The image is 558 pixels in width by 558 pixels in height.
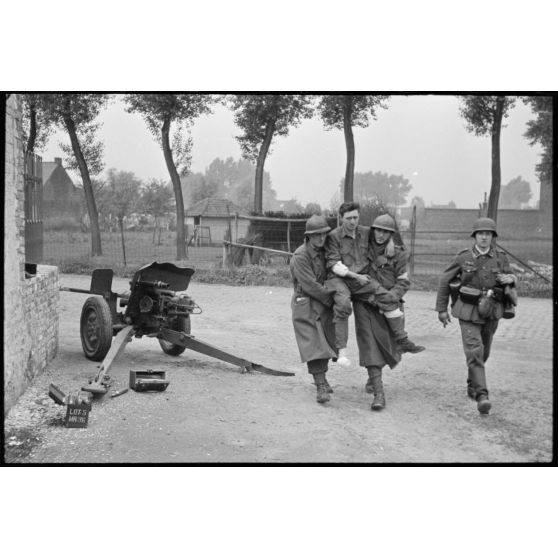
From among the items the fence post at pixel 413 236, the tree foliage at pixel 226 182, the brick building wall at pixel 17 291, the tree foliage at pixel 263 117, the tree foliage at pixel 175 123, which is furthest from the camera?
the fence post at pixel 413 236

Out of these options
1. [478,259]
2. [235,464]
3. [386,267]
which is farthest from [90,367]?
[478,259]

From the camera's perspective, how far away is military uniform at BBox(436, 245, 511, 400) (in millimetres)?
5926

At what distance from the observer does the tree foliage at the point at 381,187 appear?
639 centimetres

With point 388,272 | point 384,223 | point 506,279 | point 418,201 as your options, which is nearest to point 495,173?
point 418,201

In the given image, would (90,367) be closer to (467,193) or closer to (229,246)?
(229,246)

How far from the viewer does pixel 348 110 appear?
6070mm

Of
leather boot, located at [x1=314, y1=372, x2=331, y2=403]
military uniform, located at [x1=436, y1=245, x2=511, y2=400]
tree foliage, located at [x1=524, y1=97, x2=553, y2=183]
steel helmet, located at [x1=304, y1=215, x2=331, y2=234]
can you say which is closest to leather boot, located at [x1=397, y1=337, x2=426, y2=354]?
military uniform, located at [x1=436, y1=245, x2=511, y2=400]

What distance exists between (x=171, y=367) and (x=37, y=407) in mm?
1371

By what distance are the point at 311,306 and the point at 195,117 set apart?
71.4 inches

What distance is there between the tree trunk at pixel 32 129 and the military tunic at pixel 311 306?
2251 millimetres

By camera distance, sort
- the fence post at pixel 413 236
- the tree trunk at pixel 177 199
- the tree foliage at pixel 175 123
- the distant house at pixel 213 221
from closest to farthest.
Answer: the tree foliage at pixel 175 123 → the tree trunk at pixel 177 199 → the distant house at pixel 213 221 → the fence post at pixel 413 236

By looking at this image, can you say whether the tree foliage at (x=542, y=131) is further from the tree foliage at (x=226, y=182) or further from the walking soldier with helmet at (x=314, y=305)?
the tree foliage at (x=226, y=182)

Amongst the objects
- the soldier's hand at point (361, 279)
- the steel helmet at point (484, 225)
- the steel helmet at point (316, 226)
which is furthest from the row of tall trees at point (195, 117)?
the soldier's hand at point (361, 279)

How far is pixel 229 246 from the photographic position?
21.9ft
